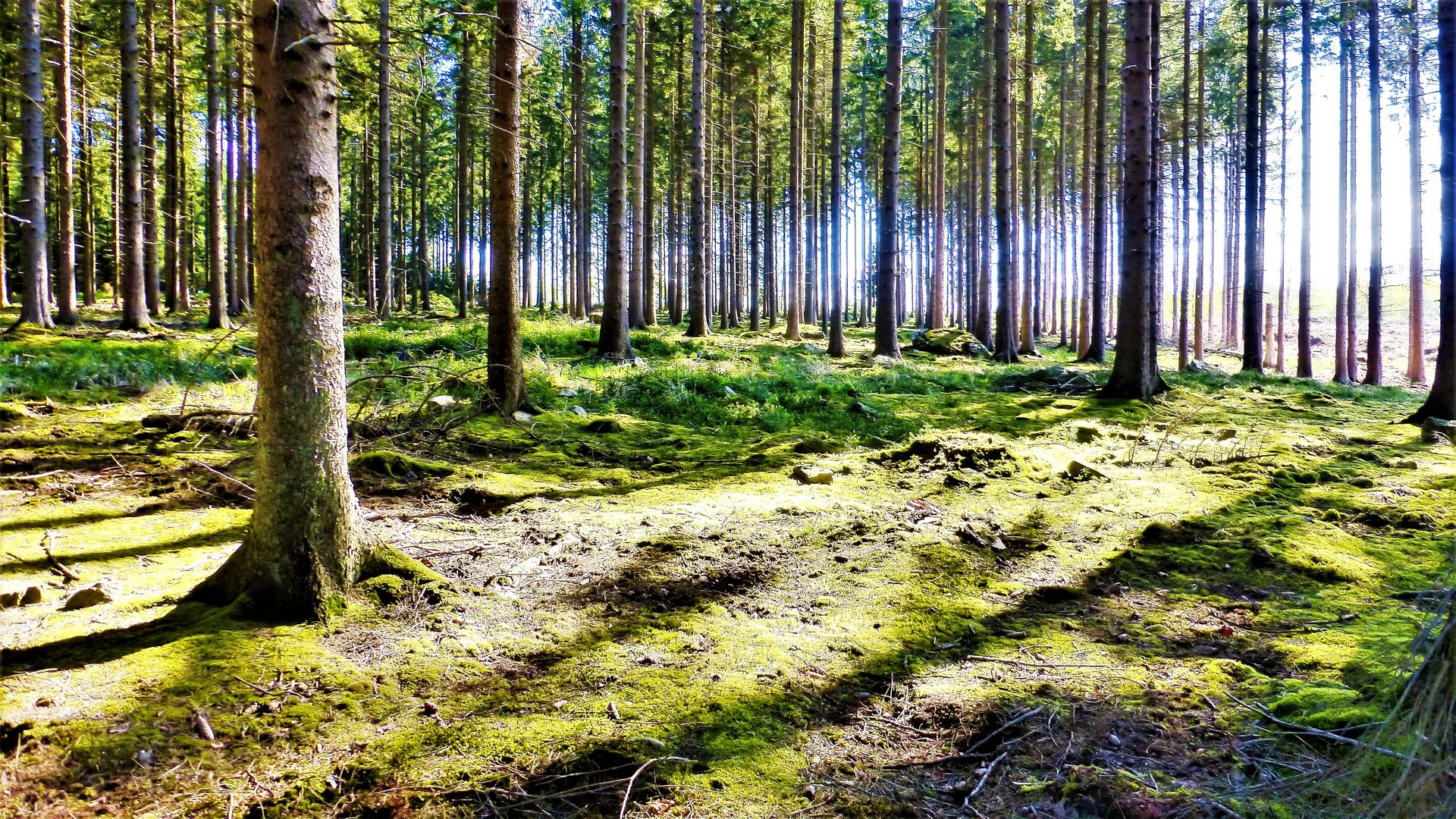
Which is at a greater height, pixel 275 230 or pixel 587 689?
pixel 275 230

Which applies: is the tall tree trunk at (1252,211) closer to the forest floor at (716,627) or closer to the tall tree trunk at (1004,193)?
the tall tree trunk at (1004,193)

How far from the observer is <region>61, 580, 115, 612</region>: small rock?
3.39m

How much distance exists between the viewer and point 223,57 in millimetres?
19594

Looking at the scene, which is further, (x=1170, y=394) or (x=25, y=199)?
(x=25, y=199)

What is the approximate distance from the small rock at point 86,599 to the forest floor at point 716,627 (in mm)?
76

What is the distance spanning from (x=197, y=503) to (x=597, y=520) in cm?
272

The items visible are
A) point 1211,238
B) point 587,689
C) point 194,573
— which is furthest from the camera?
point 1211,238

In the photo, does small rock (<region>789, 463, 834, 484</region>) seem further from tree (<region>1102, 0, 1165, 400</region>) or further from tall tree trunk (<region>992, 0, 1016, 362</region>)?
tall tree trunk (<region>992, 0, 1016, 362</region>)

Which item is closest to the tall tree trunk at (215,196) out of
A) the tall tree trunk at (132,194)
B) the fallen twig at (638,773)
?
the tall tree trunk at (132,194)

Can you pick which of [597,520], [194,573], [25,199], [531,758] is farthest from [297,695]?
[25,199]

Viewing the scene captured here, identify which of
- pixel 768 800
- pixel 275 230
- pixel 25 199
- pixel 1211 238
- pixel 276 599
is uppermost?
pixel 1211 238

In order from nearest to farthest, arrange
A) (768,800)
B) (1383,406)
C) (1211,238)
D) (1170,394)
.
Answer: (768,800) < (1170,394) < (1383,406) < (1211,238)

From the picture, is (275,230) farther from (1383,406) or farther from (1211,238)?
(1211,238)

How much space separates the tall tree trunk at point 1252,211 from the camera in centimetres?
1728
